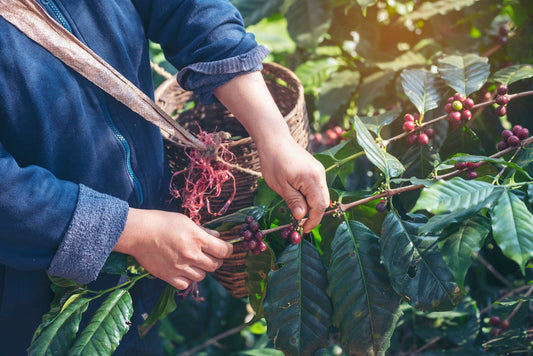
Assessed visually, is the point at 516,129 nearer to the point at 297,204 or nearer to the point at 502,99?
the point at 502,99

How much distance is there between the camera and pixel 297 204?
86 centimetres

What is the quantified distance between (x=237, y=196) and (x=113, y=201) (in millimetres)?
336

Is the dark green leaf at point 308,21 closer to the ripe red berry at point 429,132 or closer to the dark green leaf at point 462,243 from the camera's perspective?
the ripe red berry at point 429,132

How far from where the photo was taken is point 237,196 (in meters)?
1.09

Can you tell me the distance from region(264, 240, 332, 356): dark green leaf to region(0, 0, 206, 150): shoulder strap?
0.36 metres

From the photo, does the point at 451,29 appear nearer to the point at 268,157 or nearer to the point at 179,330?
the point at 268,157

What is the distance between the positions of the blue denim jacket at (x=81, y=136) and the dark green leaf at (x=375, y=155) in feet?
0.80

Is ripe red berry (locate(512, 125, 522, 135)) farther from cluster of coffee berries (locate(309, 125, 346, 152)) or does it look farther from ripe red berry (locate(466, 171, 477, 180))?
cluster of coffee berries (locate(309, 125, 346, 152))

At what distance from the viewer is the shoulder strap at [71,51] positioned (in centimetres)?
78

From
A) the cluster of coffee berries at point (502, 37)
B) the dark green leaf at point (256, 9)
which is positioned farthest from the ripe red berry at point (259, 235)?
the cluster of coffee berries at point (502, 37)

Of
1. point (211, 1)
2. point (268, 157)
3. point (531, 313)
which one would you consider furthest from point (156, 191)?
point (531, 313)

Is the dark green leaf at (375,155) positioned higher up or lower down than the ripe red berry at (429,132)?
higher up

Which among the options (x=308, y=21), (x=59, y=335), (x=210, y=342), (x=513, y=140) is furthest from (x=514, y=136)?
(x=210, y=342)

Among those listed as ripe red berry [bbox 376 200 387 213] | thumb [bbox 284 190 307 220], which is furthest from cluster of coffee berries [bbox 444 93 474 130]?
thumb [bbox 284 190 307 220]
